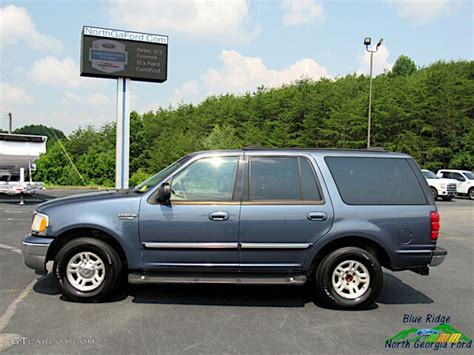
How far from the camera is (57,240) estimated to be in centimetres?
507

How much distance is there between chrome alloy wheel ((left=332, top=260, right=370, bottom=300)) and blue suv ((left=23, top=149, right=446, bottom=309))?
0.01 meters

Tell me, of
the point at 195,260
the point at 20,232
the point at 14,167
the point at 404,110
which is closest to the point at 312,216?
the point at 195,260

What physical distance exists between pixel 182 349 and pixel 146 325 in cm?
71

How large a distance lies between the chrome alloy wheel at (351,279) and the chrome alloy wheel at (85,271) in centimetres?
284

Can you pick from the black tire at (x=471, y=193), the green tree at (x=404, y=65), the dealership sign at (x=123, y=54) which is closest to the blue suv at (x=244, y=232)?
the dealership sign at (x=123, y=54)

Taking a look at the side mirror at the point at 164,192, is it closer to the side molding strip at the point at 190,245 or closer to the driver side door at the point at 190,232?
the driver side door at the point at 190,232

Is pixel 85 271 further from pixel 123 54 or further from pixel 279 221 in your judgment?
pixel 123 54

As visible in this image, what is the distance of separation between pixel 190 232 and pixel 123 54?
1694 centimetres

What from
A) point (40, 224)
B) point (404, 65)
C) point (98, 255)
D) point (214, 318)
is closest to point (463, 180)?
point (214, 318)

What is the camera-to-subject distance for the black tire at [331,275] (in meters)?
5.00

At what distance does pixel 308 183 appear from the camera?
5164mm

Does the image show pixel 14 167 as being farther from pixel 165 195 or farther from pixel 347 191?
pixel 347 191

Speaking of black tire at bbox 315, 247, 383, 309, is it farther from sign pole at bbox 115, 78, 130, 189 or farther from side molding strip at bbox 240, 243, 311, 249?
sign pole at bbox 115, 78, 130, 189

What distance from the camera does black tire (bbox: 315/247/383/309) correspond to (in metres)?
5.00
